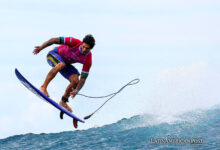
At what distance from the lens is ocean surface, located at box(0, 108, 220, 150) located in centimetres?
1120

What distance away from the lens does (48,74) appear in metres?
9.18

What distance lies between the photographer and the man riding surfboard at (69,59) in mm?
8945

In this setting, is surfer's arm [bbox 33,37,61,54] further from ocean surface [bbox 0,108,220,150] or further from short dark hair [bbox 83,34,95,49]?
ocean surface [bbox 0,108,220,150]

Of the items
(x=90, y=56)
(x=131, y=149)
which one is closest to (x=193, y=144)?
(x=131, y=149)

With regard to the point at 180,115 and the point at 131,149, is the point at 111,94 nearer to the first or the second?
the point at 131,149

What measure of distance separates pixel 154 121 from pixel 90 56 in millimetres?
5772

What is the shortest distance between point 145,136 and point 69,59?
4644 millimetres

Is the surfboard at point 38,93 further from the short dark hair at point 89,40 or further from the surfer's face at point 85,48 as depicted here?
the short dark hair at point 89,40

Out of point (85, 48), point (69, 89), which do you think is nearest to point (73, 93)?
point (69, 89)

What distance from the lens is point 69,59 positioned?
9.34 m

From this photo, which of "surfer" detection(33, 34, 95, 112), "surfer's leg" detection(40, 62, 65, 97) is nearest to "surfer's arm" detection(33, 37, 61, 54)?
"surfer" detection(33, 34, 95, 112)

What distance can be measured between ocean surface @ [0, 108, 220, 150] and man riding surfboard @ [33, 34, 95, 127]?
301cm

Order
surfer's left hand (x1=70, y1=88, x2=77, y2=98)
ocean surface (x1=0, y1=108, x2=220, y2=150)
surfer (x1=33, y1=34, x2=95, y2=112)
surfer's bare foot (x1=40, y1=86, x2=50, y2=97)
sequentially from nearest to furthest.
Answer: surfer (x1=33, y1=34, x2=95, y2=112)
surfer's bare foot (x1=40, y1=86, x2=50, y2=97)
surfer's left hand (x1=70, y1=88, x2=77, y2=98)
ocean surface (x1=0, y1=108, x2=220, y2=150)

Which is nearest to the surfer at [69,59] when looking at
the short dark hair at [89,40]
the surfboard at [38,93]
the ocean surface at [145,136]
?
the short dark hair at [89,40]
